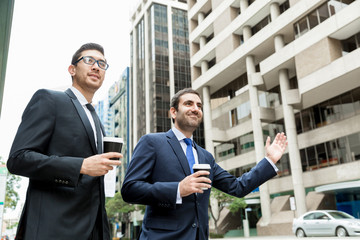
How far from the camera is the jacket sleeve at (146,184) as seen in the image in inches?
116

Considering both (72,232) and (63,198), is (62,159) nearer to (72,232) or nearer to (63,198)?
(63,198)

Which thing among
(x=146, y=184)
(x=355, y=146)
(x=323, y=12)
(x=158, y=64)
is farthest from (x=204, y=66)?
(x=146, y=184)

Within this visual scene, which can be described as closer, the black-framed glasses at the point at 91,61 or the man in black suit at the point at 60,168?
the man in black suit at the point at 60,168

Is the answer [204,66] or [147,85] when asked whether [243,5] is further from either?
[147,85]

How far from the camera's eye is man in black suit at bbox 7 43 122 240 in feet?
7.06

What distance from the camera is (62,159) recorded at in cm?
218

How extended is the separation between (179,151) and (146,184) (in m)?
0.51

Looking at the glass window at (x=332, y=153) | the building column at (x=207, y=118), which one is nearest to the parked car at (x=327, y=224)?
the glass window at (x=332, y=153)

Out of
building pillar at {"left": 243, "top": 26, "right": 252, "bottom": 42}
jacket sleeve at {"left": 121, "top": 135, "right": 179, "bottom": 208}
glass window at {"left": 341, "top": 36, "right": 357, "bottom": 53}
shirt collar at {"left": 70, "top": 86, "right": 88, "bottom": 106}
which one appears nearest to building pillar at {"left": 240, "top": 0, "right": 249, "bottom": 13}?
building pillar at {"left": 243, "top": 26, "right": 252, "bottom": 42}

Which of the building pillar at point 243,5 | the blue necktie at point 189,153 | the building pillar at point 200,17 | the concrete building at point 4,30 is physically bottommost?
the blue necktie at point 189,153

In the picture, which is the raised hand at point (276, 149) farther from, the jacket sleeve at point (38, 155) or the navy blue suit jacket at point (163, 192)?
the jacket sleeve at point (38, 155)

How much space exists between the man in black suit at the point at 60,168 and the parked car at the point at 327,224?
18.7m

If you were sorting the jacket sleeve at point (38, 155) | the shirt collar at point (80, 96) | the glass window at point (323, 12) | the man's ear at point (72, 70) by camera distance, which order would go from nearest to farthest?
1. the jacket sleeve at point (38, 155)
2. the shirt collar at point (80, 96)
3. the man's ear at point (72, 70)
4. the glass window at point (323, 12)

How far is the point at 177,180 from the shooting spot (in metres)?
3.25
